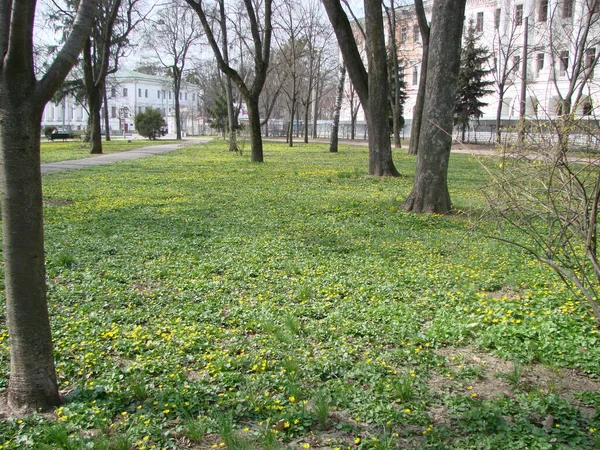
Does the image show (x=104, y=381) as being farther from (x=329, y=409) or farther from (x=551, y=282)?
(x=551, y=282)

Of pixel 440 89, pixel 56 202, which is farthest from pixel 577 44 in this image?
pixel 56 202

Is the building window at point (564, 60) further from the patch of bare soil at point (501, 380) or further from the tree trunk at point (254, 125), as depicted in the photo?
the patch of bare soil at point (501, 380)

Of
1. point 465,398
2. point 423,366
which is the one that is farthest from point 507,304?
point 465,398

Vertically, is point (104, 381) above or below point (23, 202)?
below

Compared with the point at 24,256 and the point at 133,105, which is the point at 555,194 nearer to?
the point at 24,256

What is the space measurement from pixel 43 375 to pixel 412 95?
67.6 meters

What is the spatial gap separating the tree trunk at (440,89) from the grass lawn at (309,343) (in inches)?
64.2

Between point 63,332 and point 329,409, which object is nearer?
point 329,409

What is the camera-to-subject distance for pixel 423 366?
12.4 feet

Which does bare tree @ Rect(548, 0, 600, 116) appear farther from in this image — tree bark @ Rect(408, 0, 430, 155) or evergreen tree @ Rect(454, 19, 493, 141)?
evergreen tree @ Rect(454, 19, 493, 141)

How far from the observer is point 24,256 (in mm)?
3053

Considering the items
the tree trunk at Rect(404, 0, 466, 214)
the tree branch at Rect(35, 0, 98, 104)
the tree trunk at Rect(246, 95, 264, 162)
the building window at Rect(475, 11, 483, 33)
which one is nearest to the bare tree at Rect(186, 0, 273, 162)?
the tree trunk at Rect(246, 95, 264, 162)

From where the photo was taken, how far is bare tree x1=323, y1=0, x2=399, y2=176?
43.5 feet

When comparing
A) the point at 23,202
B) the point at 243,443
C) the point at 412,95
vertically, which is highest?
the point at 412,95
